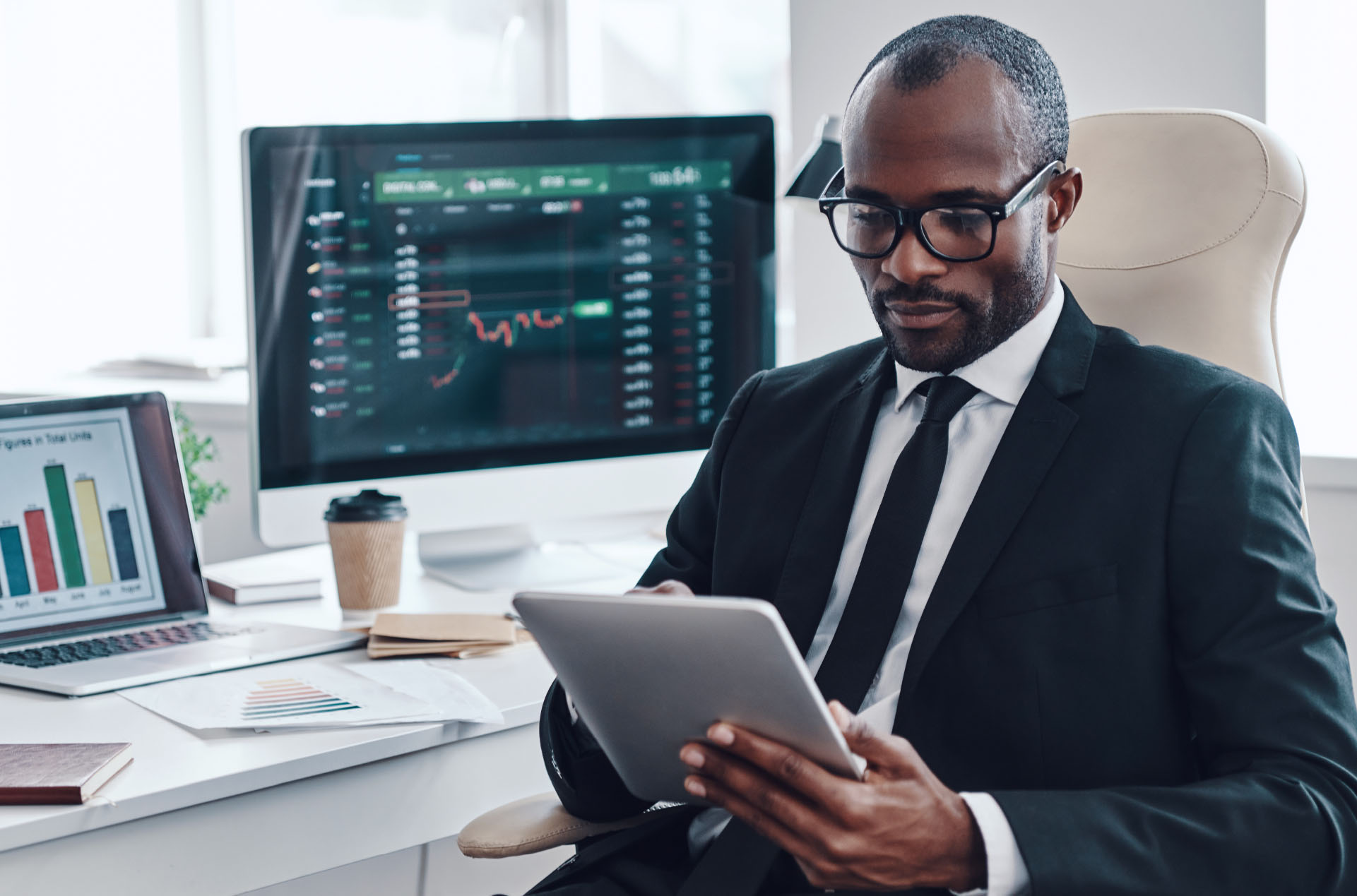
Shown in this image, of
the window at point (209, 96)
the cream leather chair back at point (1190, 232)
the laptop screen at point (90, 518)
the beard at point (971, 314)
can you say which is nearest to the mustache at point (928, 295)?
the beard at point (971, 314)

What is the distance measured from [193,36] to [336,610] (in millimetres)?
2000

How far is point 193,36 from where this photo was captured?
312 cm

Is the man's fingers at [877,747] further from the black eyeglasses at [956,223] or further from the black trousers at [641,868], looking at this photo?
the black eyeglasses at [956,223]

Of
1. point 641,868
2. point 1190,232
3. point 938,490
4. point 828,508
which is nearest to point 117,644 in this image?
point 641,868

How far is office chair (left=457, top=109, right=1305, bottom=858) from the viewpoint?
129 centimetres

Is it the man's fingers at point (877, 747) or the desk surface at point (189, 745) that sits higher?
the man's fingers at point (877, 747)

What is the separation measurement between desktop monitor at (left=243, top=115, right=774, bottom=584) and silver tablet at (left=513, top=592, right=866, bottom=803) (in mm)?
704

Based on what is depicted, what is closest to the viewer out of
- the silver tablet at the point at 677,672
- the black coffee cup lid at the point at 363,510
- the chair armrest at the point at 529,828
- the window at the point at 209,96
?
the silver tablet at the point at 677,672

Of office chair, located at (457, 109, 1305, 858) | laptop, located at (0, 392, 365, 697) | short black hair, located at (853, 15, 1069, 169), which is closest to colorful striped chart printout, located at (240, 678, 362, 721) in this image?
laptop, located at (0, 392, 365, 697)

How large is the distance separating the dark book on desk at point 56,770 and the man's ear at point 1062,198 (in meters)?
0.89

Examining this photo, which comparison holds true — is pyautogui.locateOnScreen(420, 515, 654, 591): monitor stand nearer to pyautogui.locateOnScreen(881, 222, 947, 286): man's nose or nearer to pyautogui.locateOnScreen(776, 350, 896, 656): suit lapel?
pyautogui.locateOnScreen(776, 350, 896, 656): suit lapel

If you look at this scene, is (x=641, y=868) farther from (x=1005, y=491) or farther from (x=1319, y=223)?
(x=1319, y=223)

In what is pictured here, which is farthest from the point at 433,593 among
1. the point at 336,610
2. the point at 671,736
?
the point at 671,736

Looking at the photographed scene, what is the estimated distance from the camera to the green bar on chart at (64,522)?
1.41 meters
